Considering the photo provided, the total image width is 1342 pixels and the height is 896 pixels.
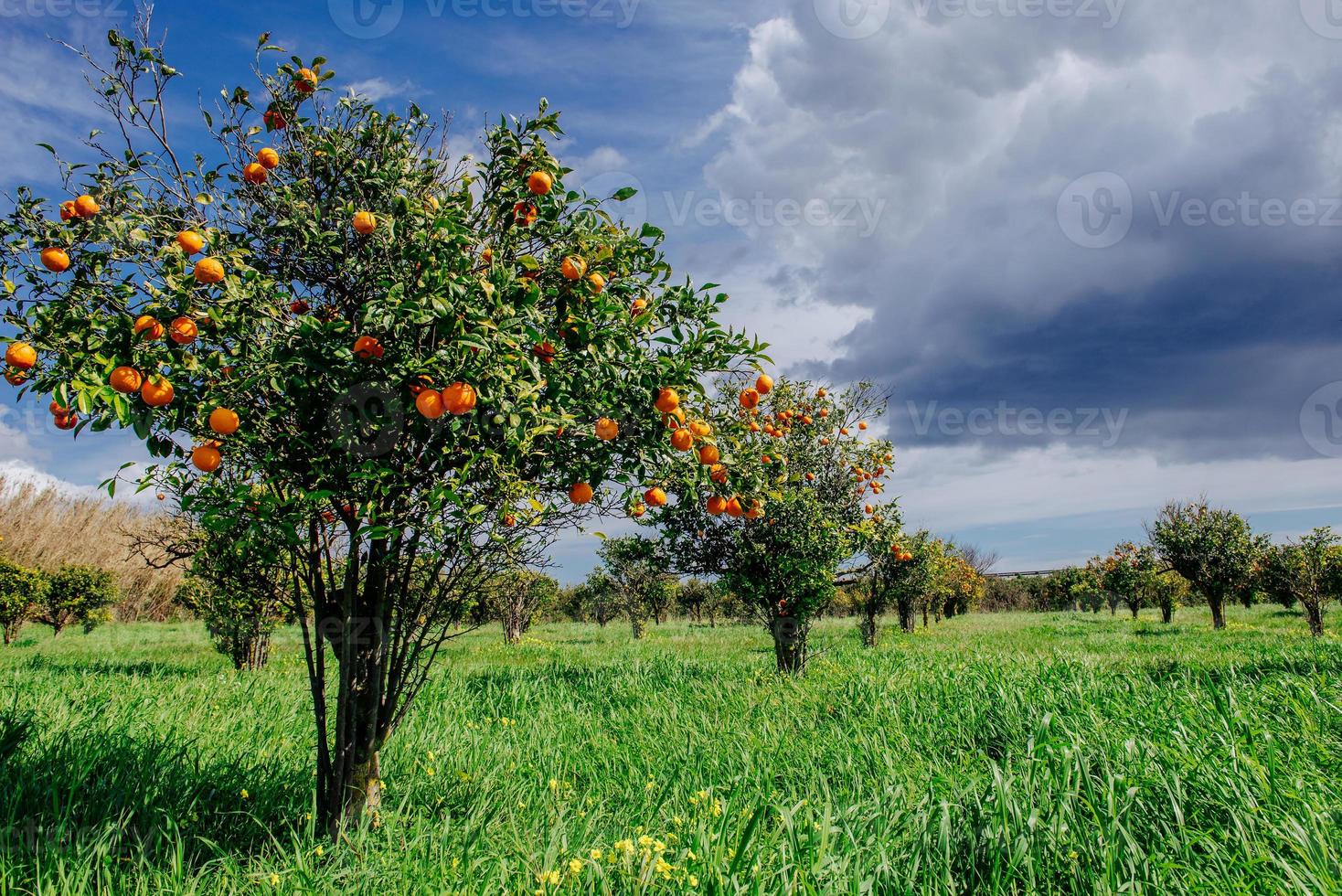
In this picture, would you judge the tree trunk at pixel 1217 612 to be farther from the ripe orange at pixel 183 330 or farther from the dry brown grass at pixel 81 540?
the dry brown grass at pixel 81 540

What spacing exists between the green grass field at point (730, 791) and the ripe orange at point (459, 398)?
2.04 metres

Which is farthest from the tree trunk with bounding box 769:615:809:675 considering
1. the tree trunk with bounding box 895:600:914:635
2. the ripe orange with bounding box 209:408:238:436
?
the tree trunk with bounding box 895:600:914:635

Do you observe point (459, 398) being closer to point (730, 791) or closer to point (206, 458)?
point (206, 458)

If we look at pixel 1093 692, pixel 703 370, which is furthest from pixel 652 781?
pixel 1093 692

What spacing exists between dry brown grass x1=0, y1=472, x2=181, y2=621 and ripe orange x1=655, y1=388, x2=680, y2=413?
4468cm

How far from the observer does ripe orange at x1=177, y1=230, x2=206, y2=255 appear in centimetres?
262

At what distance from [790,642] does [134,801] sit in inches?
324

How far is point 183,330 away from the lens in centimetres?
246

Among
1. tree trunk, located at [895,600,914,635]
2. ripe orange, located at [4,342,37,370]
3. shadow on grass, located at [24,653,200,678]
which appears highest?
ripe orange, located at [4,342,37,370]

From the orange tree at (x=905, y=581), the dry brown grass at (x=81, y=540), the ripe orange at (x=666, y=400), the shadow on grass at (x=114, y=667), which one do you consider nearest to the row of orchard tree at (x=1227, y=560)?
the orange tree at (x=905, y=581)

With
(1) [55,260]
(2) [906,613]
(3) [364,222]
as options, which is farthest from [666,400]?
(2) [906,613]

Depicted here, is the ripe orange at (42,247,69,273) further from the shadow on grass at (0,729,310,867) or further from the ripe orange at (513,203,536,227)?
the shadow on grass at (0,729,310,867)

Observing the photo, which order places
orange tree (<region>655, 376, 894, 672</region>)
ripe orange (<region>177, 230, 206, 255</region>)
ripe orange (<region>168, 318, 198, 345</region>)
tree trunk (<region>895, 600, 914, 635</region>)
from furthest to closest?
tree trunk (<region>895, 600, 914, 635</region>)
orange tree (<region>655, 376, 894, 672</region>)
ripe orange (<region>177, 230, 206, 255</region>)
ripe orange (<region>168, 318, 198, 345</region>)

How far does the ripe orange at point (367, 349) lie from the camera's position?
2660 mm
